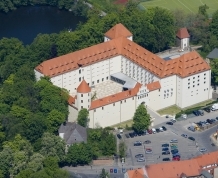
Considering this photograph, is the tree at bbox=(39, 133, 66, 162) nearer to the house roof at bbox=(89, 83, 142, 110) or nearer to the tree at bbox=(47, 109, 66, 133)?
the tree at bbox=(47, 109, 66, 133)

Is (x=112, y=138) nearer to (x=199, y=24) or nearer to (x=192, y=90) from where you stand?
(x=192, y=90)

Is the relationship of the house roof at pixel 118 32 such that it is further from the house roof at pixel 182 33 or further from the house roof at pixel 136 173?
the house roof at pixel 136 173

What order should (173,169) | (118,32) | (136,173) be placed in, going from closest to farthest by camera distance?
(136,173) → (173,169) → (118,32)

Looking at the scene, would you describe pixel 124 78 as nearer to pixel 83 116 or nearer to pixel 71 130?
pixel 83 116

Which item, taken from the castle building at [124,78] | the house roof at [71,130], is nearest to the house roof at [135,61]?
the castle building at [124,78]

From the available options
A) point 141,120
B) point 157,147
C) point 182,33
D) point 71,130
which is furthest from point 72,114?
point 182,33

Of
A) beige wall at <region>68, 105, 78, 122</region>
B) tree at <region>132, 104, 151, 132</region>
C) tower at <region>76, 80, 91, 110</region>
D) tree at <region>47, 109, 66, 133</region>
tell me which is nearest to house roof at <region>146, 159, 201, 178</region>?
tree at <region>132, 104, 151, 132</region>

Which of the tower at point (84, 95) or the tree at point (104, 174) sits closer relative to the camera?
the tree at point (104, 174)

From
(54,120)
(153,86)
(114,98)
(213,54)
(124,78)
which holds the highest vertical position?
(213,54)
